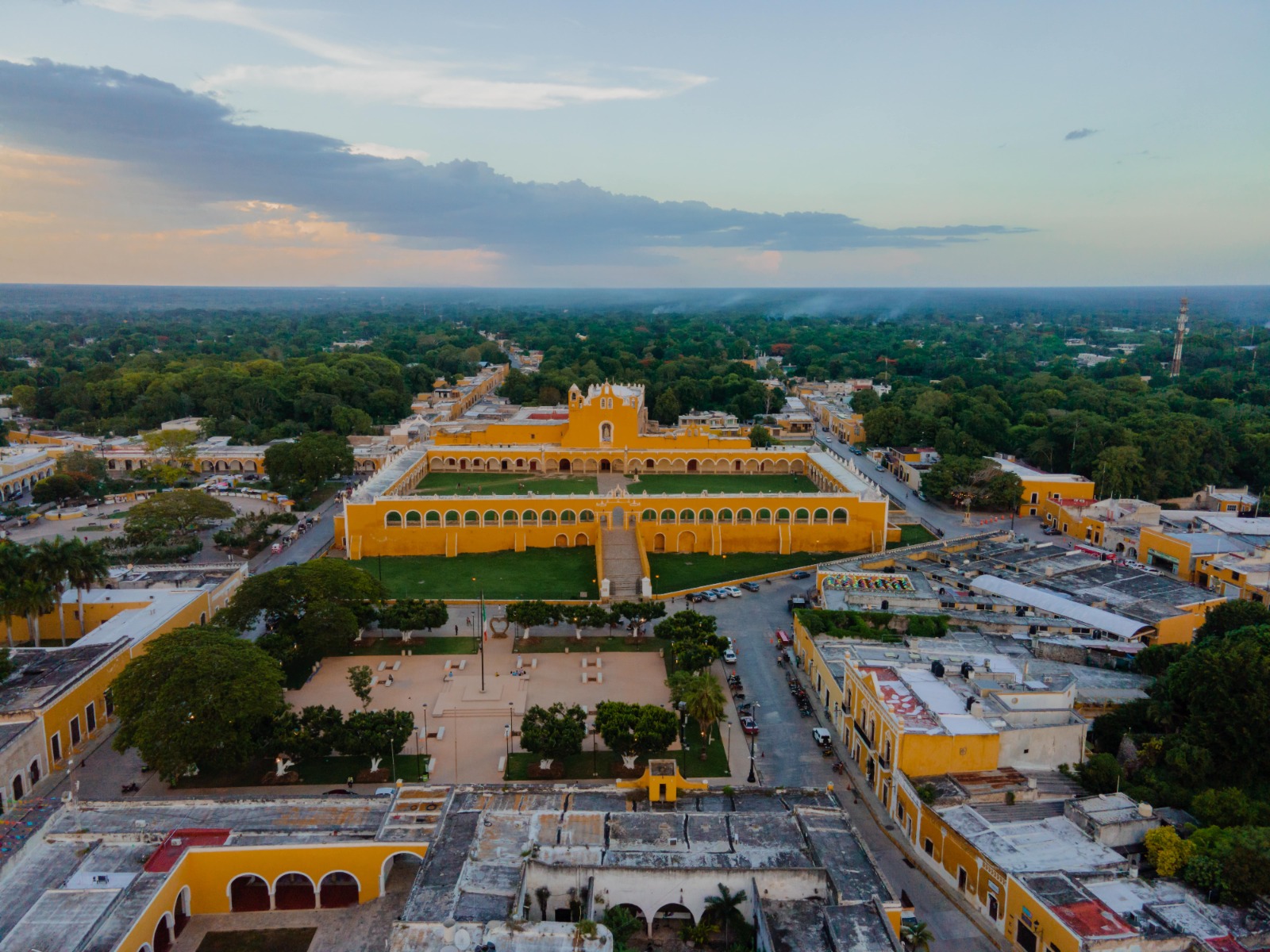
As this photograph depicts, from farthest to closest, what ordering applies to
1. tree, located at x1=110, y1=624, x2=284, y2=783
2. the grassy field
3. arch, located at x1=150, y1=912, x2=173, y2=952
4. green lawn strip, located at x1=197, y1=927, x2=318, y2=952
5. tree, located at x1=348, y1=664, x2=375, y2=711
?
the grassy field
tree, located at x1=348, y1=664, x2=375, y2=711
tree, located at x1=110, y1=624, x2=284, y2=783
green lawn strip, located at x1=197, y1=927, x2=318, y2=952
arch, located at x1=150, y1=912, x2=173, y2=952

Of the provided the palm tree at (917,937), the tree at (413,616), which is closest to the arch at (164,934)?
the tree at (413,616)

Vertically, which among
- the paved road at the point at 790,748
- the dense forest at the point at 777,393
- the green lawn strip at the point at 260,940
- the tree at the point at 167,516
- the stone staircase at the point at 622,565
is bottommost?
the green lawn strip at the point at 260,940

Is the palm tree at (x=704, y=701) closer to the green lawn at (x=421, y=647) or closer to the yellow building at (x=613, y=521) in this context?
the green lawn at (x=421, y=647)

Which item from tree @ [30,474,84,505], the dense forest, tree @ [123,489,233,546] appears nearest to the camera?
tree @ [123,489,233,546]

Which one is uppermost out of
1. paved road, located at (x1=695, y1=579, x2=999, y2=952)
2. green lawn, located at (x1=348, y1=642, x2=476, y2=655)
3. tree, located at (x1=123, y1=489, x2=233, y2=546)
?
tree, located at (x1=123, y1=489, x2=233, y2=546)

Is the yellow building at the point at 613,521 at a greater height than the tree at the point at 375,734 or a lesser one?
greater

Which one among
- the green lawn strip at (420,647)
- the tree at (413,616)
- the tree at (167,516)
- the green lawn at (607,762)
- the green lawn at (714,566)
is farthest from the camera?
the tree at (167,516)

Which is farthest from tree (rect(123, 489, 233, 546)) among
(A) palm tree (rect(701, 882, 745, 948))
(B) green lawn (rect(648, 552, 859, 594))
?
(A) palm tree (rect(701, 882, 745, 948))

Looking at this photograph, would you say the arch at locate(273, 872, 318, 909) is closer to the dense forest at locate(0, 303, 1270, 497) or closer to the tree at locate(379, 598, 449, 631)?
the tree at locate(379, 598, 449, 631)
